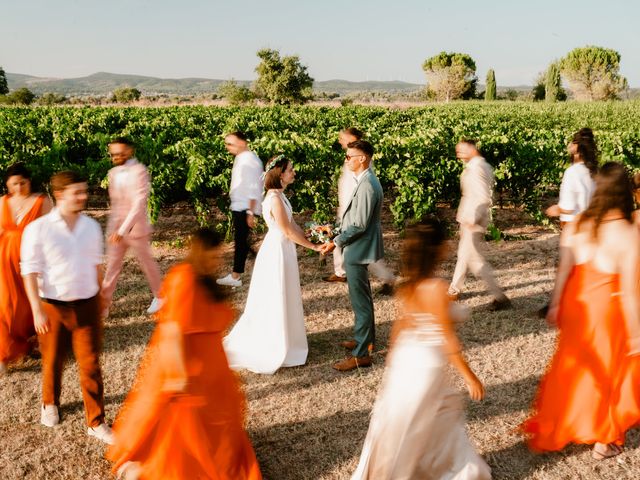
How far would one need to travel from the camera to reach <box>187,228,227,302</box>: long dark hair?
2.95 metres

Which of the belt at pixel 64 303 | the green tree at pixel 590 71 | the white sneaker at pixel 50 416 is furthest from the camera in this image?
the green tree at pixel 590 71

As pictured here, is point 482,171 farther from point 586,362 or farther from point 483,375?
point 586,362

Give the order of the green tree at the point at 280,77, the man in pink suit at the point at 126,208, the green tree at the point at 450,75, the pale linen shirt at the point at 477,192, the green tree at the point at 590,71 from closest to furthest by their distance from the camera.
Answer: the man in pink suit at the point at 126,208
the pale linen shirt at the point at 477,192
the green tree at the point at 280,77
the green tree at the point at 590,71
the green tree at the point at 450,75

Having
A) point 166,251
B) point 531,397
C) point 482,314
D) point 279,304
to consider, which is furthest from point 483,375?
point 166,251

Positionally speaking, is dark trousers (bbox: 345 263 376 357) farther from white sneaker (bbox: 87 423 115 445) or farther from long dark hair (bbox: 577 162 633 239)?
white sneaker (bbox: 87 423 115 445)

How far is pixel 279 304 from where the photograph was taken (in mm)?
5070

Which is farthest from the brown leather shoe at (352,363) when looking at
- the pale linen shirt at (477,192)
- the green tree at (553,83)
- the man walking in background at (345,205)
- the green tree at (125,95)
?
the green tree at (125,95)

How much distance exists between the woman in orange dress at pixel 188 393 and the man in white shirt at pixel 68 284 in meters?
0.81

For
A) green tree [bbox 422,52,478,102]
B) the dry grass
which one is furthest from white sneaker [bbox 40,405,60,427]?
green tree [bbox 422,52,478,102]

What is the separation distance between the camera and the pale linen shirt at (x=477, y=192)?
620 cm

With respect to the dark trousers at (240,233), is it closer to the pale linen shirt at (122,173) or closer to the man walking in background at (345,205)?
the man walking in background at (345,205)

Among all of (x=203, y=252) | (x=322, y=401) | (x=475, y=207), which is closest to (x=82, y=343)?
(x=203, y=252)

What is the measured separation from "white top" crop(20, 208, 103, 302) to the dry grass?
1.17 metres

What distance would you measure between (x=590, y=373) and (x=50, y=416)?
13.0 ft
